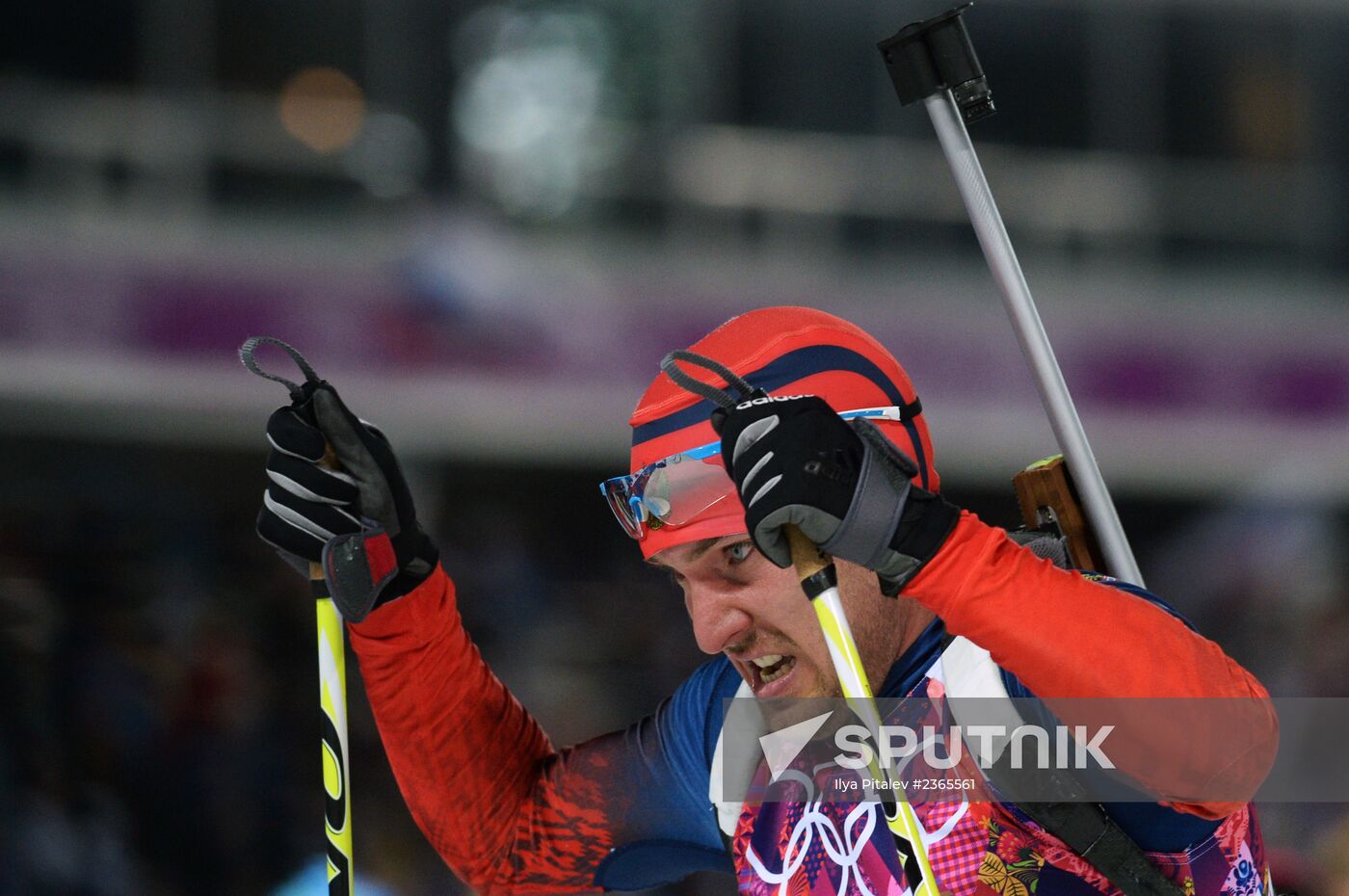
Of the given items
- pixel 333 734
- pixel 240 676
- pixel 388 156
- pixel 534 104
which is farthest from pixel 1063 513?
pixel 534 104

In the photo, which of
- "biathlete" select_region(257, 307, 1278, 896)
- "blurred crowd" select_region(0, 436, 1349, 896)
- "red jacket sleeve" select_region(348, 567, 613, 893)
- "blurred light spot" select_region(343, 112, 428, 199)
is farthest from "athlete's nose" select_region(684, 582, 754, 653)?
"blurred light spot" select_region(343, 112, 428, 199)

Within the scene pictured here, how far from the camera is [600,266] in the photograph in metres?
10.0

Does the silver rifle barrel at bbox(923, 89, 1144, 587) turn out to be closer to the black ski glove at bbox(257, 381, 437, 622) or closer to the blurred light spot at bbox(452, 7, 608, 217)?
the black ski glove at bbox(257, 381, 437, 622)

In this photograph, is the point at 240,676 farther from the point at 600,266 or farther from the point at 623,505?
the point at 600,266

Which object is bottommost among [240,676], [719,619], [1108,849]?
[1108,849]

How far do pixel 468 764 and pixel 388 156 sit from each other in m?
8.34

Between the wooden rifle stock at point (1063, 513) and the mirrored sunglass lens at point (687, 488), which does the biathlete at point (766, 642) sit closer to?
the mirrored sunglass lens at point (687, 488)

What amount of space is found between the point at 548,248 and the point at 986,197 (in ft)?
24.6

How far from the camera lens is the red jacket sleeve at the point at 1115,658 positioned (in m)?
1.93

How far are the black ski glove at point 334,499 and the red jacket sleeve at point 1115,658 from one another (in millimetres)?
897

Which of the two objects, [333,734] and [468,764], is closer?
[333,734]

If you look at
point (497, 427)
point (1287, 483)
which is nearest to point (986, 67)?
point (1287, 483)

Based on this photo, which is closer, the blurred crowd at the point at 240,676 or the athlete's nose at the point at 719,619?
the athlete's nose at the point at 719,619

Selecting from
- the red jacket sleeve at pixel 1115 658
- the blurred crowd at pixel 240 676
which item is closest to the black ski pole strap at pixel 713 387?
the red jacket sleeve at pixel 1115 658
